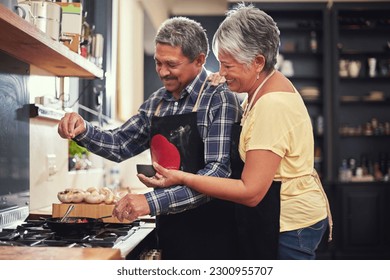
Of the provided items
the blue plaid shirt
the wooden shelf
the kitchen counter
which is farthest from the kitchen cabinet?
the kitchen counter

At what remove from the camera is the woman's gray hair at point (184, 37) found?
1601 mm

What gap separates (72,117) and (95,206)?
288 mm

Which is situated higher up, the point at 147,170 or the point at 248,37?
the point at 248,37


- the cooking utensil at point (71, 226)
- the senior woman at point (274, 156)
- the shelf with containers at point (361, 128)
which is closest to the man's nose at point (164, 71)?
the senior woman at point (274, 156)

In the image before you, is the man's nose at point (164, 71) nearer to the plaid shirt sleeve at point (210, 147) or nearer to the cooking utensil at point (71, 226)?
the plaid shirt sleeve at point (210, 147)

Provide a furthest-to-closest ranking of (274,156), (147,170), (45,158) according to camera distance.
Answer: (45,158)
(147,170)
(274,156)

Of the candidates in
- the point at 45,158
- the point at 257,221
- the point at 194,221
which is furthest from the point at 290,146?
the point at 45,158

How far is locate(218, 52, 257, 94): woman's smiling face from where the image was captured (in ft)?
4.79

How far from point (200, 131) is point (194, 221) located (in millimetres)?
241

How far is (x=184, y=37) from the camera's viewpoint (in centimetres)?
160

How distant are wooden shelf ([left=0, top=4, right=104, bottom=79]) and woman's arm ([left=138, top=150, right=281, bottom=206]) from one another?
1.42ft

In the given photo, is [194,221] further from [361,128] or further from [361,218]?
[361,128]

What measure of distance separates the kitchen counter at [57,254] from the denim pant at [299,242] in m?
0.40

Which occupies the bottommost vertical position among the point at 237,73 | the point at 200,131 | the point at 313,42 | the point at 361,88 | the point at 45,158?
the point at 45,158
